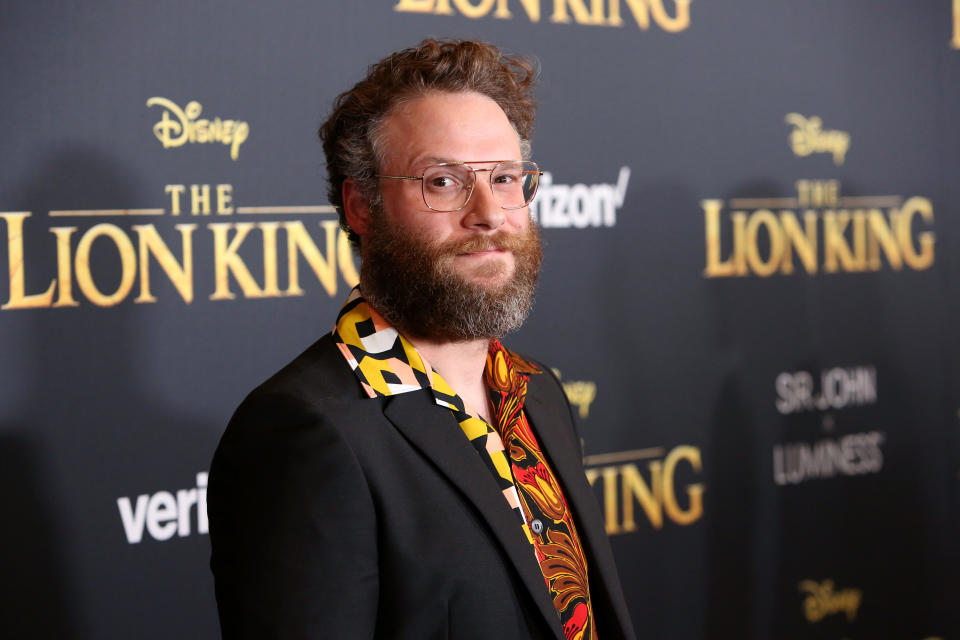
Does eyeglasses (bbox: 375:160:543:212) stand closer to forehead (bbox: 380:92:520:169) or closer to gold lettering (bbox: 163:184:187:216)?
forehead (bbox: 380:92:520:169)

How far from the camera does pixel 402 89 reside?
→ 1.45 metres

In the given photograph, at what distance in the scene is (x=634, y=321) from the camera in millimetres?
2914

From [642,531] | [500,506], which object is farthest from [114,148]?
[642,531]

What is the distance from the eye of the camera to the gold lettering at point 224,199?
7.39 ft

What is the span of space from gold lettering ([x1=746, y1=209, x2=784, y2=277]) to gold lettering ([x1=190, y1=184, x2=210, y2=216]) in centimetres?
167

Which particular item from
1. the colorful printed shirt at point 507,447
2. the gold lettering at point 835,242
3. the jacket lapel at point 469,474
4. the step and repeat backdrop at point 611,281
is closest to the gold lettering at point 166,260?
the step and repeat backdrop at point 611,281

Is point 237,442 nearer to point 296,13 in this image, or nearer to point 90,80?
point 90,80

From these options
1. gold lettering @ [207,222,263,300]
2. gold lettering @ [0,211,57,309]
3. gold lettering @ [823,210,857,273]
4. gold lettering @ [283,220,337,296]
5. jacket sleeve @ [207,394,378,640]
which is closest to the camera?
jacket sleeve @ [207,394,378,640]

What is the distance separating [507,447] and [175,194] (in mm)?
1133

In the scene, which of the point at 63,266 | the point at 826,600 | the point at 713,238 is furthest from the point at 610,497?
the point at 63,266

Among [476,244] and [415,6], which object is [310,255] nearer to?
[415,6]

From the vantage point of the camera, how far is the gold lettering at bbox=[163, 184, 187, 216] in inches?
86.0

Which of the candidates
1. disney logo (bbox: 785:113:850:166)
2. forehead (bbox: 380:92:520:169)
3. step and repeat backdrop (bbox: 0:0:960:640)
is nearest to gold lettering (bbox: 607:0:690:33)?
step and repeat backdrop (bbox: 0:0:960:640)

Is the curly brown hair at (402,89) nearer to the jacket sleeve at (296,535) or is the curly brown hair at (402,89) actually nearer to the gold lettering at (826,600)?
the jacket sleeve at (296,535)
